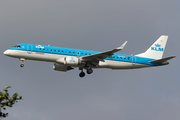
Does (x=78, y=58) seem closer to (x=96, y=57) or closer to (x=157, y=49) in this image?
(x=96, y=57)

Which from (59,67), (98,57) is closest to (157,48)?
(98,57)

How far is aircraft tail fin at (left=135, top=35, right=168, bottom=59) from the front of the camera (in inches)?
2225

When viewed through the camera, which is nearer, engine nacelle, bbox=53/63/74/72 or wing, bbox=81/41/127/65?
wing, bbox=81/41/127/65

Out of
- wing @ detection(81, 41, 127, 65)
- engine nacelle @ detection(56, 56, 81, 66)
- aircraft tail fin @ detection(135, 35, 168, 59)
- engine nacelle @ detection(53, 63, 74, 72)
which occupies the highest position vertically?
aircraft tail fin @ detection(135, 35, 168, 59)

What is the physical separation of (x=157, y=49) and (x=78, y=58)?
56.8 ft

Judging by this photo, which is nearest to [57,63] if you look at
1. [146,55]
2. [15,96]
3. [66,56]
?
[66,56]

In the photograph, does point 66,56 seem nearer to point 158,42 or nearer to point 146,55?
point 146,55

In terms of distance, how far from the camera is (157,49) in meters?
58.2

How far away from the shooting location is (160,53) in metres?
58.0

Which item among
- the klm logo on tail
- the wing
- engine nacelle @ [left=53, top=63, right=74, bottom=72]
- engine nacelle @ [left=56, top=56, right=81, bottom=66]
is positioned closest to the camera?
engine nacelle @ [left=56, top=56, right=81, bottom=66]

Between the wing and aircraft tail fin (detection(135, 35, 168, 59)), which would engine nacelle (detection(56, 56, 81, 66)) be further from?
aircraft tail fin (detection(135, 35, 168, 59))

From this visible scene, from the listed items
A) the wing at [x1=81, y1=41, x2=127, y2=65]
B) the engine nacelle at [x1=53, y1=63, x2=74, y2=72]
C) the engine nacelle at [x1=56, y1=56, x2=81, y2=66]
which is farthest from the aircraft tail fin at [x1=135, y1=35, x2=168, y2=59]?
the engine nacelle at [x1=53, y1=63, x2=74, y2=72]

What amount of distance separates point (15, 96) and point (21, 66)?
29.1 meters

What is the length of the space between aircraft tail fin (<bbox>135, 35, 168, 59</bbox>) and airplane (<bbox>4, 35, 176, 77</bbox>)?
1767 millimetres
